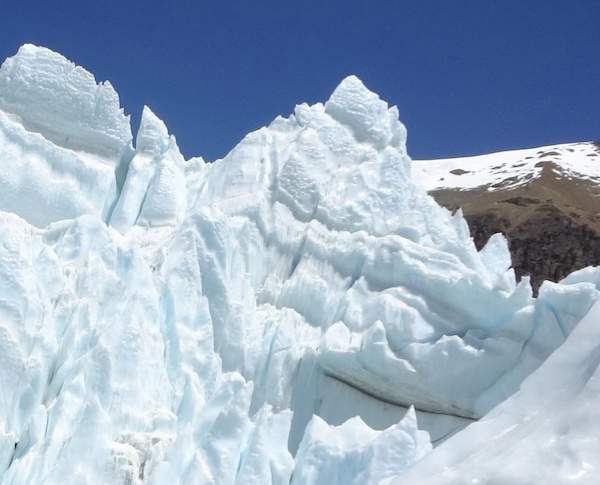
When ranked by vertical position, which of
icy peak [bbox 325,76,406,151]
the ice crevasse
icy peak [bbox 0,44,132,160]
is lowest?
the ice crevasse

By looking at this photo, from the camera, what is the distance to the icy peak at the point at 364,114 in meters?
19.0

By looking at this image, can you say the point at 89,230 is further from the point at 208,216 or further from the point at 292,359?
the point at 292,359

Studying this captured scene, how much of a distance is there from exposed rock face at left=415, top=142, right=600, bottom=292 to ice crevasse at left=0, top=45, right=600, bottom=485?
2943cm

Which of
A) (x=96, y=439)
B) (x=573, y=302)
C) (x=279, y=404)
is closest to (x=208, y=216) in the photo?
(x=279, y=404)

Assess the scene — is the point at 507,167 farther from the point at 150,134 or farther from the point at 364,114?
the point at 150,134

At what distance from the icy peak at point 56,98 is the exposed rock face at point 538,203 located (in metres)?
30.4

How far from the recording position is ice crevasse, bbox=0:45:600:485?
13219 mm

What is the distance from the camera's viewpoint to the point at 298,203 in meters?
17.9

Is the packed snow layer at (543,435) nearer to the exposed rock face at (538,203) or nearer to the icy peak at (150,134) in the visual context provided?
the icy peak at (150,134)

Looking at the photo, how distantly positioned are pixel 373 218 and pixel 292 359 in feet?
10.1

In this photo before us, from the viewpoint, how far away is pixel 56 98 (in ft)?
61.6

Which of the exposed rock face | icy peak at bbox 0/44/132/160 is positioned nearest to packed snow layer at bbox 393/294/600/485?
icy peak at bbox 0/44/132/160

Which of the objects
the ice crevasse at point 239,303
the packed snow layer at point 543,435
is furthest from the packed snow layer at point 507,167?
the packed snow layer at point 543,435

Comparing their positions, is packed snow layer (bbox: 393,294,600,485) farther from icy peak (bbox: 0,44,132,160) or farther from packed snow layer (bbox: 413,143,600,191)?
packed snow layer (bbox: 413,143,600,191)
